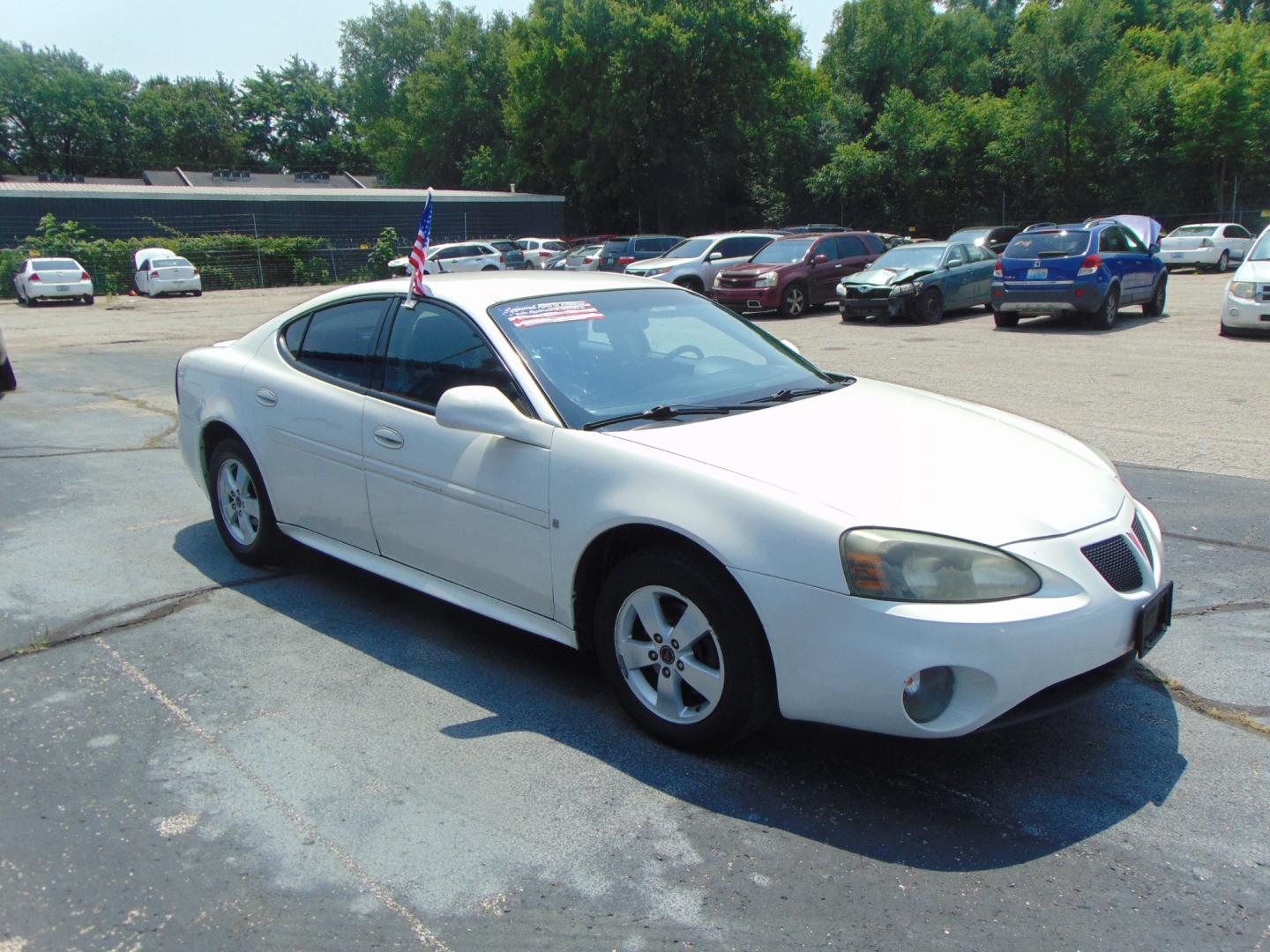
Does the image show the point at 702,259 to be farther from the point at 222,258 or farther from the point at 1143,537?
the point at 222,258

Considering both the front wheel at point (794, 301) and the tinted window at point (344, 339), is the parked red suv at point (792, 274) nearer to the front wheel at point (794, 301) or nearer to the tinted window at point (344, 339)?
the front wheel at point (794, 301)

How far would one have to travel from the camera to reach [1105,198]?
41.4m

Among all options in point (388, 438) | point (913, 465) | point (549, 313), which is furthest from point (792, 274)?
point (913, 465)

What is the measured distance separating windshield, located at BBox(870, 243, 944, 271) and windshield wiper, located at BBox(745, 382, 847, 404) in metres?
15.7

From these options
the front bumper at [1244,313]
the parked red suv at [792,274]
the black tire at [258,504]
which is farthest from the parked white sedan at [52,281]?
the front bumper at [1244,313]

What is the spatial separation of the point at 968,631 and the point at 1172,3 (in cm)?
7426

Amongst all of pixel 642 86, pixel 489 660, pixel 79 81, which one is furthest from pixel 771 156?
pixel 79 81

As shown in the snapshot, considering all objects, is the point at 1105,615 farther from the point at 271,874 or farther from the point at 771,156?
the point at 771,156

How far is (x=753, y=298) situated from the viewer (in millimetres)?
20266

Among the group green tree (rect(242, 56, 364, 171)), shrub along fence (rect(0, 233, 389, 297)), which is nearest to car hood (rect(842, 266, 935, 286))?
shrub along fence (rect(0, 233, 389, 297))

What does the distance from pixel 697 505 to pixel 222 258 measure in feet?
125

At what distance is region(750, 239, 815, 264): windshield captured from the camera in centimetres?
2081

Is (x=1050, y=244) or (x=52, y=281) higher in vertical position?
(x=1050, y=244)

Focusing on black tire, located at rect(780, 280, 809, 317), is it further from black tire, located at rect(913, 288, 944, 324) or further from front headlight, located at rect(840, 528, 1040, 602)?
front headlight, located at rect(840, 528, 1040, 602)
